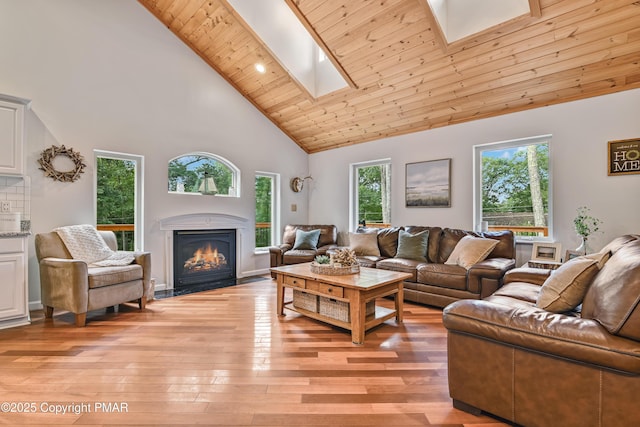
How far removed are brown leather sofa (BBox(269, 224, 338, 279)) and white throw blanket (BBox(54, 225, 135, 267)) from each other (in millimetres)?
2175

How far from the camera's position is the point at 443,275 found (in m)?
3.59

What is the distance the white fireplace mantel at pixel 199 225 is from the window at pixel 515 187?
3736 millimetres

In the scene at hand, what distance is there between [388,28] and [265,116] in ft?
9.74

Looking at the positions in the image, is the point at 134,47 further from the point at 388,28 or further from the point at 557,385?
the point at 557,385

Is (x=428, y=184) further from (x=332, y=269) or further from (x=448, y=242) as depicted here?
(x=332, y=269)

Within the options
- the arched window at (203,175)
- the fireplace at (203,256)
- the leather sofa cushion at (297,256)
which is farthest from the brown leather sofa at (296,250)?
the arched window at (203,175)

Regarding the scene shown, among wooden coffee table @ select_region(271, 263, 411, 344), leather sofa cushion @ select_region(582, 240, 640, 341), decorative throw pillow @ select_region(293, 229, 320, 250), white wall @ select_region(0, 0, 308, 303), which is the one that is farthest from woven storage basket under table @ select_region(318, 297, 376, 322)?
white wall @ select_region(0, 0, 308, 303)

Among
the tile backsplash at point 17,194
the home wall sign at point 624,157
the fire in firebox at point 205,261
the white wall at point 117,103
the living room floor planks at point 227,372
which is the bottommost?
the living room floor planks at point 227,372

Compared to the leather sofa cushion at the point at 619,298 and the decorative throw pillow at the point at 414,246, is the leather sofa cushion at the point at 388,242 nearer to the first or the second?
the decorative throw pillow at the point at 414,246

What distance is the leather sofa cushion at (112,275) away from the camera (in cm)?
315

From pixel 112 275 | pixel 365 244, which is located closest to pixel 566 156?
pixel 365 244

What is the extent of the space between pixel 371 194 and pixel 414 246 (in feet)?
5.40

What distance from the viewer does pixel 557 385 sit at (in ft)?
4.72

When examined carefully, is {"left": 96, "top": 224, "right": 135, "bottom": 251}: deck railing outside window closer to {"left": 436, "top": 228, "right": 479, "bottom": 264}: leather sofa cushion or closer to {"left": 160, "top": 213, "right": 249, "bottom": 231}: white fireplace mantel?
{"left": 160, "top": 213, "right": 249, "bottom": 231}: white fireplace mantel
